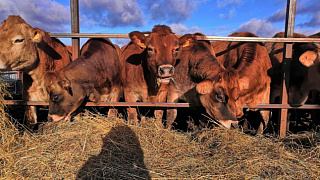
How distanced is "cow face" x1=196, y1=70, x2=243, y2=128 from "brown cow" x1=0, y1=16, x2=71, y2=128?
3590 millimetres

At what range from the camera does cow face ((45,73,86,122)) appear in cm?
414

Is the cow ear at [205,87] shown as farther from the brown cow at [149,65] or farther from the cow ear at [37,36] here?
the cow ear at [37,36]

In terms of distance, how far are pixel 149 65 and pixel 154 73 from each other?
0.67 ft

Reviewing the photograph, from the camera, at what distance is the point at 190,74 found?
5.47 m

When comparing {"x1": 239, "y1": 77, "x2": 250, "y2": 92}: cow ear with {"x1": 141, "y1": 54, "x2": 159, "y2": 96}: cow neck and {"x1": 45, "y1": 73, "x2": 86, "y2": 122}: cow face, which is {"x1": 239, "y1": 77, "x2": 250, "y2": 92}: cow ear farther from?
{"x1": 45, "y1": 73, "x2": 86, "y2": 122}: cow face

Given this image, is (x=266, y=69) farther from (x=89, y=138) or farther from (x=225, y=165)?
(x=89, y=138)

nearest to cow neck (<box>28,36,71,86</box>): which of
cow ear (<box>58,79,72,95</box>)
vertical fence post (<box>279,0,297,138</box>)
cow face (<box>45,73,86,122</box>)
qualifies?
cow face (<box>45,73,86,122</box>)

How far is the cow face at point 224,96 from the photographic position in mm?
4316

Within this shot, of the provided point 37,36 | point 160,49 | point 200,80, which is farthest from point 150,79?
point 37,36

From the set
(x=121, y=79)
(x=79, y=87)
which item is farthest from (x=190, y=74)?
(x=79, y=87)

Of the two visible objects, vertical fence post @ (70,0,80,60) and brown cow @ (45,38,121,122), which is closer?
brown cow @ (45,38,121,122)

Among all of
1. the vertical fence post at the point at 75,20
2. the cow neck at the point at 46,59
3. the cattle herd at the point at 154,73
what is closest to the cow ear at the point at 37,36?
the cattle herd at the point at 154,73

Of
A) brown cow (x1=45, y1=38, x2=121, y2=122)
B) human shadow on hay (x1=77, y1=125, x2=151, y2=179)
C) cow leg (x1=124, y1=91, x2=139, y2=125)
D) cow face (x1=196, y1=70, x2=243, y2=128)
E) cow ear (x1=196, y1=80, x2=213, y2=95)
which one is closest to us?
human shadow on hay (x1=77, y1=125, x2=151, y2=179)

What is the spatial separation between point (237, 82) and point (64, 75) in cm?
341
